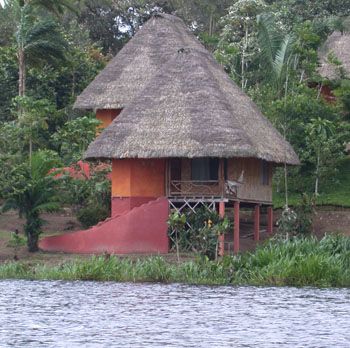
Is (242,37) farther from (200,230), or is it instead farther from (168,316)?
(168,316)

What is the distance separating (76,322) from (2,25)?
101ft

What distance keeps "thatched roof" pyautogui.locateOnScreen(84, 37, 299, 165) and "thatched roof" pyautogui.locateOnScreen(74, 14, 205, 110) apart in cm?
295

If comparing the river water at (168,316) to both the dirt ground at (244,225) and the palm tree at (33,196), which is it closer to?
the palm tree at (33,196)

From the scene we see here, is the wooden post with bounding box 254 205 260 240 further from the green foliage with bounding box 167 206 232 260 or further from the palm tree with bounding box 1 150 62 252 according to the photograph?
the palm tree with bounding box 1 150 62 252

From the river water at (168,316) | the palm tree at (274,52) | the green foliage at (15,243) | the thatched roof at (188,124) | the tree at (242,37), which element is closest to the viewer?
the river water at (168,316)

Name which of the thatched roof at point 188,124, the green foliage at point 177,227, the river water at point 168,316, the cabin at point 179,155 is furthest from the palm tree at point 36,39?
the river water at point 168,316

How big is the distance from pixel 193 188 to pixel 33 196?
524 cm

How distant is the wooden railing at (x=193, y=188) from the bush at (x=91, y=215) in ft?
9.40

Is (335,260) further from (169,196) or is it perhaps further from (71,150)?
(71,150)

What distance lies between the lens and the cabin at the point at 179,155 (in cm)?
2683

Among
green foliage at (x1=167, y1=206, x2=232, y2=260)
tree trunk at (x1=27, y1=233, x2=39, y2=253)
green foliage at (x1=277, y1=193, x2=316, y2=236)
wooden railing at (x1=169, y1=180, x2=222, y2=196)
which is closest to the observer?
green foliage at (x1=167, y1=206, x2=232, y2=260)

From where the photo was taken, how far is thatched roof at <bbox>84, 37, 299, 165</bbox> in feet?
87.8

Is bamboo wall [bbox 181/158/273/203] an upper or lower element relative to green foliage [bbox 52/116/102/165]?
lower

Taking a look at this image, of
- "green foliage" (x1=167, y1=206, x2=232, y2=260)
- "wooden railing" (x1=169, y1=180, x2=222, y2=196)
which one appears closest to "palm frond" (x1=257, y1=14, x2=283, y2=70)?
"wooden railing" (x1=169, y1=180, x2=222, y2=196)
